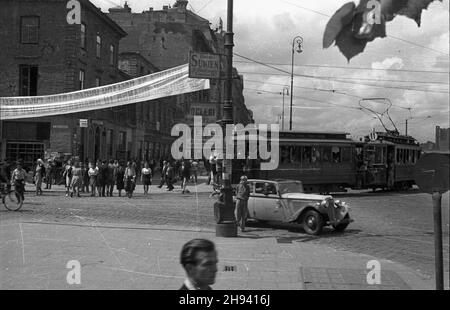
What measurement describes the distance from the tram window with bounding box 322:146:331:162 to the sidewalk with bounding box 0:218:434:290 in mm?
11322

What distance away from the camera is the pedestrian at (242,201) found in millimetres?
13242

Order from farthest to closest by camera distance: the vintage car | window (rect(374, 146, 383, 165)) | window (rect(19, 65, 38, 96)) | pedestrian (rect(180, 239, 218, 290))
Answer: window (rect(19, 65, 38, 96)) < window (rect(374, 146, 383, 165)) < the vintage car < pedestrian (rect(180, 239, 218, 290))

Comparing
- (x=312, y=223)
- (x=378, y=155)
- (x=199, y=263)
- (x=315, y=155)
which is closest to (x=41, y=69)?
(x=315, y=155)

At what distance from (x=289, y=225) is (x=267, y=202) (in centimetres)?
126

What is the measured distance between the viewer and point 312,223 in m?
12.8

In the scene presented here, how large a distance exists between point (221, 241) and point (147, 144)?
33.3m

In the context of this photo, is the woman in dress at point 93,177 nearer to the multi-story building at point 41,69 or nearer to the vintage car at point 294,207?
the multi-story building at point 41,69

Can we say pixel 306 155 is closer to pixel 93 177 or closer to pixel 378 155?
pixel 378 155

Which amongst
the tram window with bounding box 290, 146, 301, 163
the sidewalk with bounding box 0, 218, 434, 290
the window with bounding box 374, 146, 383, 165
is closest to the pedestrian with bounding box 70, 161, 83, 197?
the tram window with bounding box 290, 146, 301, 163

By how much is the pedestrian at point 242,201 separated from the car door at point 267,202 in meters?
0.65

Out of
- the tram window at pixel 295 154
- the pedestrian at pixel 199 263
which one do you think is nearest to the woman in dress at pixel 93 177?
the tram window at pixel 295 154

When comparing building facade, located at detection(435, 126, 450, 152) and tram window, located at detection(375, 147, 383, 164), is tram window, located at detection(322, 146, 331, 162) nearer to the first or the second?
tram window, located at detection(375, 147, 383, 164)

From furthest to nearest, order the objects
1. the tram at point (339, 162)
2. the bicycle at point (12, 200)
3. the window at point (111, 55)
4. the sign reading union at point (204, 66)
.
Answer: the window at point (111, 55) → the tram at point (339, 162) → the bicycle at point (12, 200) → the sign reading union at point (204, 66)

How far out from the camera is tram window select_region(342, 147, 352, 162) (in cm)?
2386
